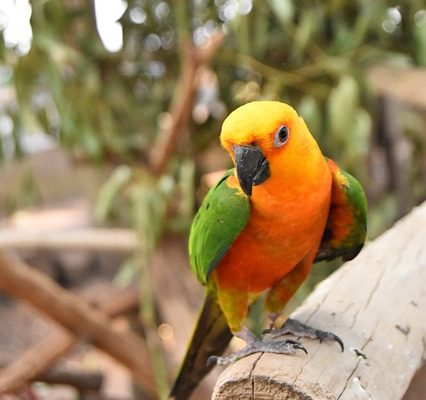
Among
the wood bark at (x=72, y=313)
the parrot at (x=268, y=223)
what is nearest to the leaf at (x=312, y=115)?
the wood bark at (x=72, y=313)

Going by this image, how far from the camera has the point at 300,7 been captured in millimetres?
2039

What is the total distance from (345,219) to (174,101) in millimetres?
1306

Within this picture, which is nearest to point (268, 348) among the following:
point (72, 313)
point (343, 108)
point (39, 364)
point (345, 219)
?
point (345, 219)

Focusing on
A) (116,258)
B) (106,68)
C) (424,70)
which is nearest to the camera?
(424,70)

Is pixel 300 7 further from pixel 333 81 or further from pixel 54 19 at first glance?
pixel 54 19

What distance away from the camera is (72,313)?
6.24ft

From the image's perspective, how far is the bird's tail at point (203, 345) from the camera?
0.98 metres

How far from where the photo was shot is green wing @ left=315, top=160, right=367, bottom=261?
858 mm

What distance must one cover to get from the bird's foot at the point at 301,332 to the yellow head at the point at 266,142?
0.63 ft

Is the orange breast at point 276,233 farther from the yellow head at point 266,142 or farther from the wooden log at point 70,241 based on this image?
the wooden log at point 70,241

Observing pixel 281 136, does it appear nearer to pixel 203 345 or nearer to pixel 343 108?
pixel 203 345

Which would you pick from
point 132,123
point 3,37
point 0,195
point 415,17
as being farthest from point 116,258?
point 415,17

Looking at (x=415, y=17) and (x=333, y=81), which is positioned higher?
(x=415, y=17)

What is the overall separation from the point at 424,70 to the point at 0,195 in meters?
2.58
